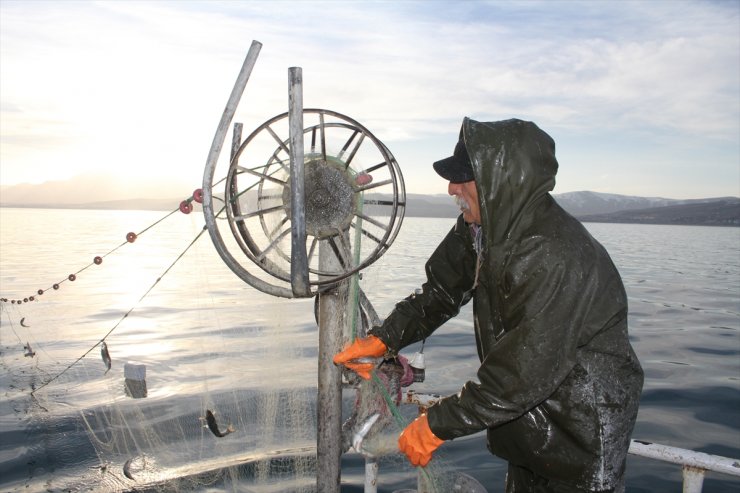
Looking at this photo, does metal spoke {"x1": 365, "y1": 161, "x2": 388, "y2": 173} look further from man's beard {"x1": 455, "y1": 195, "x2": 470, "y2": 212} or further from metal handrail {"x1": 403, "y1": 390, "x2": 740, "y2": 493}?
metal handrail {"x1": 403, "y1": 390, "x2": 740, "y2": 493}

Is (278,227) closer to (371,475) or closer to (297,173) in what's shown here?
(297,173)

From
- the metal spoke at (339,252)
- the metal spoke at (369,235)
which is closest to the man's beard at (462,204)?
the metal spoke at (369,235)

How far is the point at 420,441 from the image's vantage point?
2.93 meters

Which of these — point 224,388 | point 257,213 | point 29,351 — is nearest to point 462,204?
point 257,213

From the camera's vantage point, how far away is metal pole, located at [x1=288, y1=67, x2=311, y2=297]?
319cm

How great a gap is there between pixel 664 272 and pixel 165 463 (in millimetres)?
29308

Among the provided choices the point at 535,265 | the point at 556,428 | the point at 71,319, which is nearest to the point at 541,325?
the point at 535,265

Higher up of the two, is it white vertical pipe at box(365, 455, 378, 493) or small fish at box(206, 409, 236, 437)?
small fish at box(206, 409, 236, 437)

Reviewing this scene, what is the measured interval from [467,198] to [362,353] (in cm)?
142

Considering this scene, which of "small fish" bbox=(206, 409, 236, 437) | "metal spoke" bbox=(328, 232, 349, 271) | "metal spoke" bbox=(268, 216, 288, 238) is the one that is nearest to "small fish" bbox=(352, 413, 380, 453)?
"metal spoke" bbox=(328, 232, 349, 271)

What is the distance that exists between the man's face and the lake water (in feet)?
6.90

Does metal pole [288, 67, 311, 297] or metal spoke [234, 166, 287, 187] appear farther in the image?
metal spoke [234, 166, 287, 187]

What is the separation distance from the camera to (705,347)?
1395 cm

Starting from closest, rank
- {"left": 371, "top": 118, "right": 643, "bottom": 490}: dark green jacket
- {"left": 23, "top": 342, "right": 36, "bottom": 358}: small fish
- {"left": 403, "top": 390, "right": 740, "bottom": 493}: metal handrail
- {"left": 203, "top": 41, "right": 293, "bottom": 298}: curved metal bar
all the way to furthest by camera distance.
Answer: {"left": 371, "top": 118, "right": 643, "bottom": 490}: dark green jacket, {"left": 203, "top": 41, "right": 293, "bottom": 298}: curved metal bar, {"left": 403, "top": 390, "right": 740, "bottom": 493}: metal handrail, {"left": 23, "top": 342, "right": 36, "bottom": 358}: small fish
